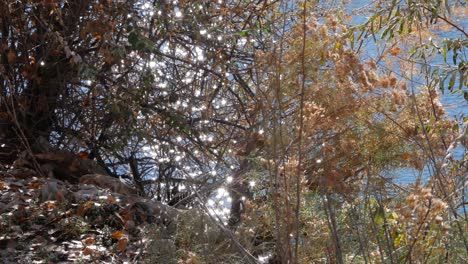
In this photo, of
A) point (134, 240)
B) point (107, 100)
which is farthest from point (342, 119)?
point (107, 100)

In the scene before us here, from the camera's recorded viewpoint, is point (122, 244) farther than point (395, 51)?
Yes

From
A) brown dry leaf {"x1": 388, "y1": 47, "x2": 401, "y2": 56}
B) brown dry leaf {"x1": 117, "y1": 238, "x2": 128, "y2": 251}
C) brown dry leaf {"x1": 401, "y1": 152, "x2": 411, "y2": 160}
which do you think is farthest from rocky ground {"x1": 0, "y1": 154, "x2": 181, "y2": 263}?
brown dry leaf {"x1": 388, "y1": 47, "x2": 401, "y2": 56}

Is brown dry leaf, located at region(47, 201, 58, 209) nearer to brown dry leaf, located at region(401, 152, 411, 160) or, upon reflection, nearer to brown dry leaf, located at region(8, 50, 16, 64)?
brown dry leaf, located at region(8, 50, 16, 64)

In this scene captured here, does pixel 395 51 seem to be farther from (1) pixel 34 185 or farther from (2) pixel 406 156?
(1) pixel 34 185

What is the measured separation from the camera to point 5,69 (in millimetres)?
5809

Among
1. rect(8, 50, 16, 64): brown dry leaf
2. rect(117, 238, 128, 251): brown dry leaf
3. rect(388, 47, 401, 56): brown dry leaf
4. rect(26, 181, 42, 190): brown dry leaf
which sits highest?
rect(8, 50, 16, 64): brown dry leaf

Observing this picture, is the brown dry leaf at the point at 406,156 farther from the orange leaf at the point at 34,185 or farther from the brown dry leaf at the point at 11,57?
the brown dry leaf at the point at 11,57

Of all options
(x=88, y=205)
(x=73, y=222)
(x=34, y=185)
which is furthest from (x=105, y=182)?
(x=73, y=222)

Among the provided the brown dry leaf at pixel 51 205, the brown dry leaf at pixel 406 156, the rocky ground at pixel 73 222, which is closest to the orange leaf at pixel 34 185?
the rocky ground at pixel 73 222

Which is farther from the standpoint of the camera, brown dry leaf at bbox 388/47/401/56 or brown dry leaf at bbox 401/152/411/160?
brown dry leaf at bbox 388/47/401/56

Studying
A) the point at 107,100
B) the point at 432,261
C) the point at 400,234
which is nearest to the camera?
the point at 400,234

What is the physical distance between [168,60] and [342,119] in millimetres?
2702

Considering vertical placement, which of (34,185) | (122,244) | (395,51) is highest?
(395,51)

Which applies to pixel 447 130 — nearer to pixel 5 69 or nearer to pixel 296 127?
pixel 296 127
